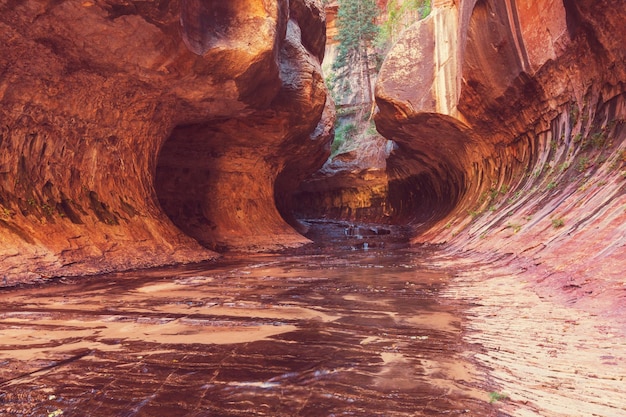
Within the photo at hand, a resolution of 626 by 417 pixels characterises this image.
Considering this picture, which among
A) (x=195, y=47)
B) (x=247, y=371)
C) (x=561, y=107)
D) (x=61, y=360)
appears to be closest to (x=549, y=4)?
(x=561, y=107)

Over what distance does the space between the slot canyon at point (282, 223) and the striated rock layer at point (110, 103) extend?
1.9 inches

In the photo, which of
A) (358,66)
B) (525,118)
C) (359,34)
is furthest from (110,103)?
(358,66)

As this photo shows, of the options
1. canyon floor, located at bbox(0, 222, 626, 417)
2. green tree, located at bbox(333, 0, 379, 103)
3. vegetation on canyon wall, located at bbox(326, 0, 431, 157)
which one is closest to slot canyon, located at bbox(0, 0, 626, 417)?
canyon floor, located at bbox(0, 222, 626, 417)

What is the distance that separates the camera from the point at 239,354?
8.95 ft

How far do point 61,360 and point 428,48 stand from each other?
1422 cm

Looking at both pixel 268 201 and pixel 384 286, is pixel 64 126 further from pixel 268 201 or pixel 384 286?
pixel 268 201

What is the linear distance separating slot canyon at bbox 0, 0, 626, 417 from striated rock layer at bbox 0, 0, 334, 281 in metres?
0.05

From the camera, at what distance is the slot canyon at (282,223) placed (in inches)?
90.4

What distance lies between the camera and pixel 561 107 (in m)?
9.84

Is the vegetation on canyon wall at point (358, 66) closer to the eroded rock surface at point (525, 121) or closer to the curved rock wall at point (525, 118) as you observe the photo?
the eroded rock surface at point (525, 121)

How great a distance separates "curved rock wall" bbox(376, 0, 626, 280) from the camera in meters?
6.25

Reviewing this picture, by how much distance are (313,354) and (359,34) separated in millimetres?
34600

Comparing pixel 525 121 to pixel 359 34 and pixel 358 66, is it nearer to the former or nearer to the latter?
pixel 359 34

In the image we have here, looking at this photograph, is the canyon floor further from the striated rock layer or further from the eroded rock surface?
the striated rock layer
